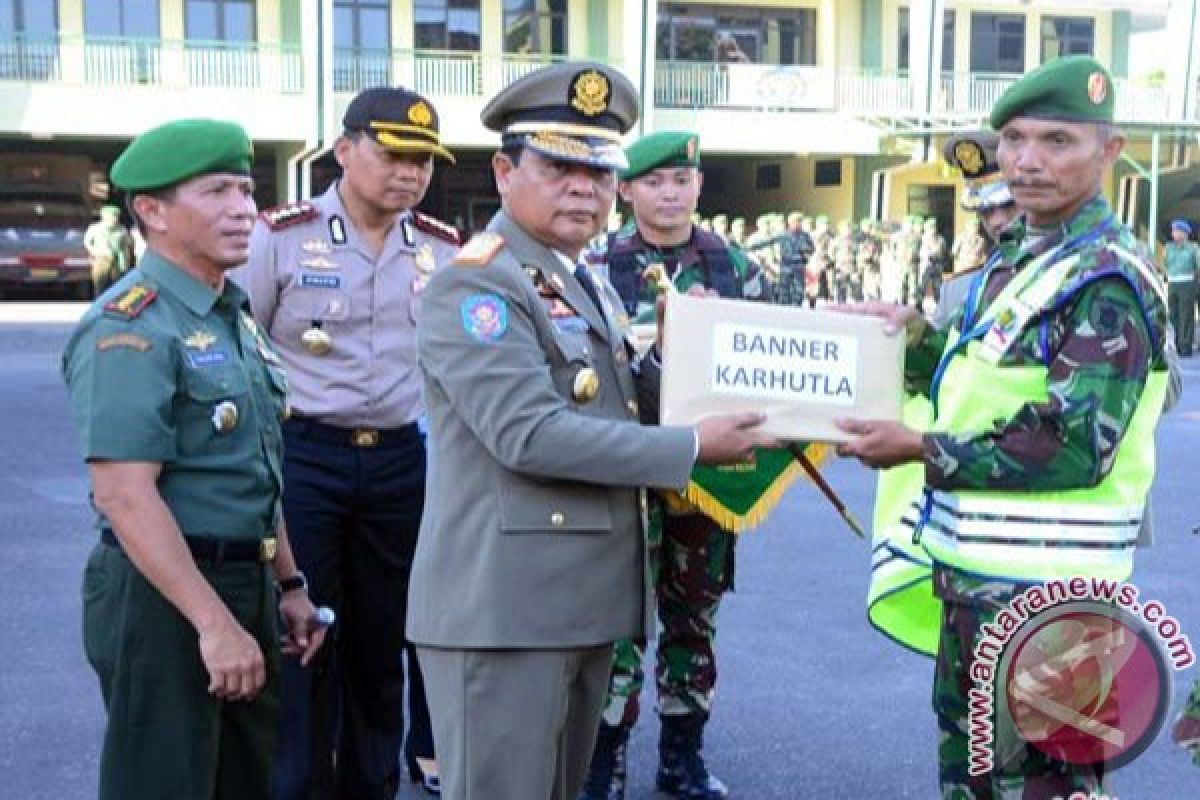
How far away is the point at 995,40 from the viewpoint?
3503cm

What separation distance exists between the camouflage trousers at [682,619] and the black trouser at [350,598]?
66 cm

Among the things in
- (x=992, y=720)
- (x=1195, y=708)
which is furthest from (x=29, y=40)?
(x=1195, y=708)

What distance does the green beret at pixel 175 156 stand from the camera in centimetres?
281

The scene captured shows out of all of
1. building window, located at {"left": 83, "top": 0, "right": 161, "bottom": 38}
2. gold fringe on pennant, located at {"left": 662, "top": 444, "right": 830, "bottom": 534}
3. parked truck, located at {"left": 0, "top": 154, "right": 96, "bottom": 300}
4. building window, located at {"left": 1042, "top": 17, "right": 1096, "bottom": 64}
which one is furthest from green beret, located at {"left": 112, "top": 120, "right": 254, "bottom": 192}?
building window, located at {"left": 1042, "top": 17, "right": 1096, "bottom": 64}

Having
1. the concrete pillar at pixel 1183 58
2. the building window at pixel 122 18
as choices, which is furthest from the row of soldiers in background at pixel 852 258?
the building window at pixel 122 18

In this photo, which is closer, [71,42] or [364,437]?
[364,437]

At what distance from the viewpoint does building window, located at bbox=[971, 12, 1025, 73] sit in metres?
34.9

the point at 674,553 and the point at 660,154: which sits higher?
the point at 660,154

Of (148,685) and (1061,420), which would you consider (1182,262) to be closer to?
(1061,420)

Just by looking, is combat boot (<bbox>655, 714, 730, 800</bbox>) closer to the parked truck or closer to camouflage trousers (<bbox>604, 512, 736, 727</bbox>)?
camouflage trousers (<bbox>604, 512, 736, 727</bbox>)

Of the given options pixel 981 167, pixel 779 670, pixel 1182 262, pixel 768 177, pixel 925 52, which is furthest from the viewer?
pixel 768 177

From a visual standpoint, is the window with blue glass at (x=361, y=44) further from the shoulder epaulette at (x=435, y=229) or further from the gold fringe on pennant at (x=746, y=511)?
the gold fringe on pennant at (x=746, y=511)

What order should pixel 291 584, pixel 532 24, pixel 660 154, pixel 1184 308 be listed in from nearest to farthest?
pixel 291 584 → pixel 660 154 → pixel 1184 308 → pixel 532 24

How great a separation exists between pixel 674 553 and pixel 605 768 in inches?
25.3
